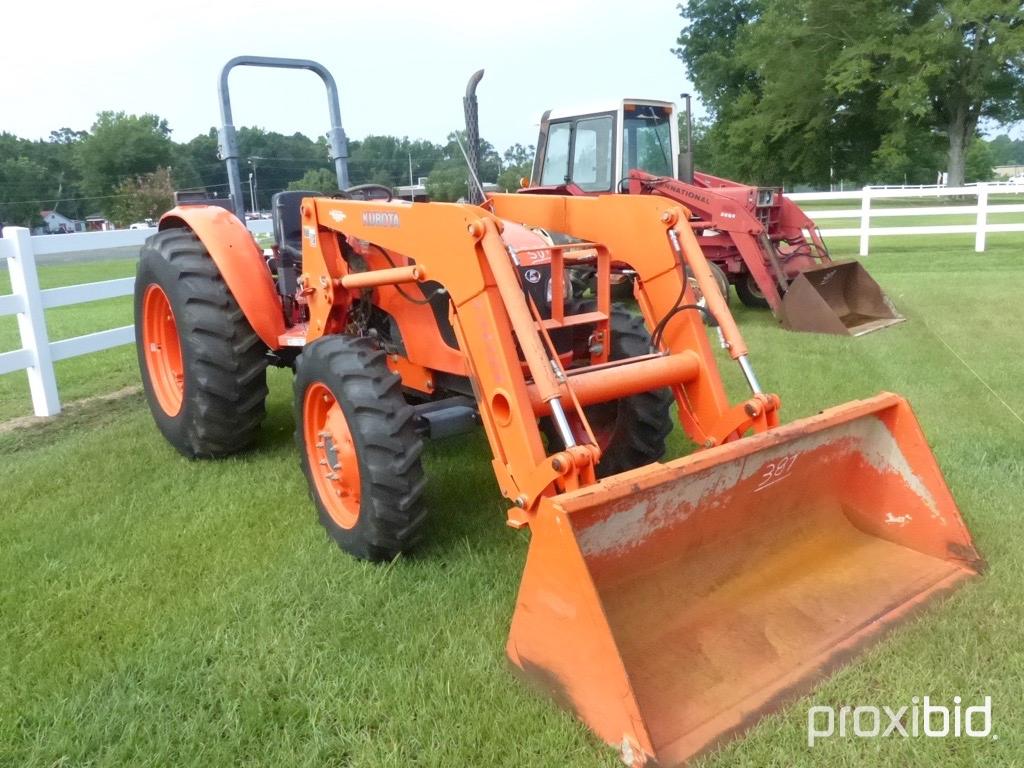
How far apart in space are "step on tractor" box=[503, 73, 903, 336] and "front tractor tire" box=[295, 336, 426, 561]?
4743 mm

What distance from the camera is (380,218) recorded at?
146 inches

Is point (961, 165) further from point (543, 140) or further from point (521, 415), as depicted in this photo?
point (521, 415)

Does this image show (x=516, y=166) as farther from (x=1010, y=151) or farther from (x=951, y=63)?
(x=1010, y=151)

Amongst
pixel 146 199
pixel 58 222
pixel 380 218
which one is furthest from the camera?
pixel 58 222

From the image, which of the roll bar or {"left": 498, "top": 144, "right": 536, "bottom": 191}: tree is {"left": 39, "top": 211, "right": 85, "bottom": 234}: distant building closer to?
{"left": 498, "top": 144, "right": 536, "bottom": 191}: tree

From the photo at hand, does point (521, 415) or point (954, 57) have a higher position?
point (954, 57)

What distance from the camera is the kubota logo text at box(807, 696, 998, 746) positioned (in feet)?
8.29

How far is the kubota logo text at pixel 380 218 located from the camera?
3613 millimetres

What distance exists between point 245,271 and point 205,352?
19.4 inches

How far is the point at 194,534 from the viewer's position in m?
4.02

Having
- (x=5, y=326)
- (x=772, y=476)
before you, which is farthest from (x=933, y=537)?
(x=5, y=326)

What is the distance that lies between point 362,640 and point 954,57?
37.9 m

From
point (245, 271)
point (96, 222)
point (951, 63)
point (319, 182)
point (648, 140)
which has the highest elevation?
point (951, 63)

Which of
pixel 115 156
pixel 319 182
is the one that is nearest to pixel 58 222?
pixel 115 156
